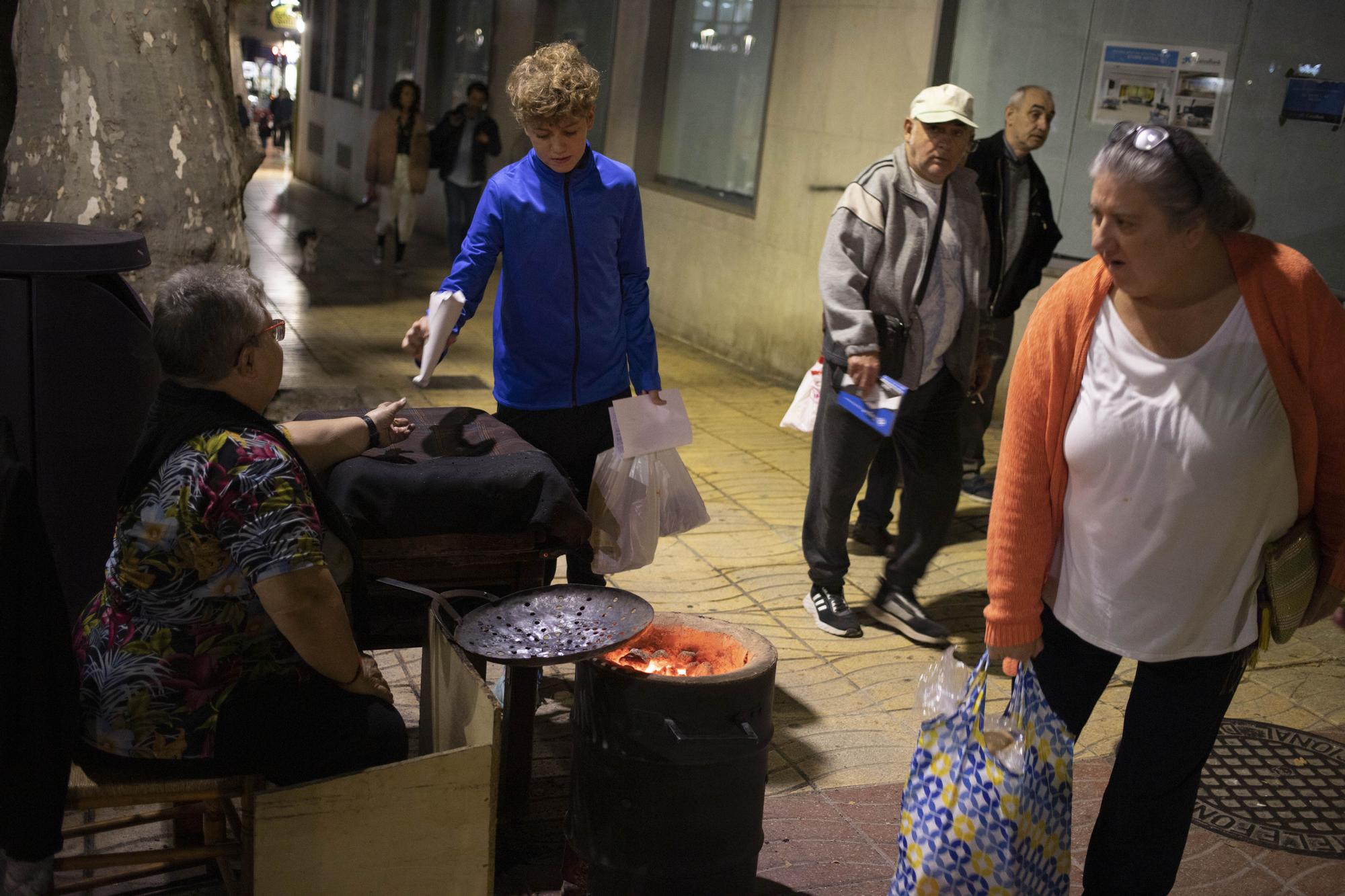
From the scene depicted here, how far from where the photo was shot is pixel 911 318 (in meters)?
4.53

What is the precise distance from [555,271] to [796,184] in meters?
5.83

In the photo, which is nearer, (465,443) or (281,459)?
(281,459)

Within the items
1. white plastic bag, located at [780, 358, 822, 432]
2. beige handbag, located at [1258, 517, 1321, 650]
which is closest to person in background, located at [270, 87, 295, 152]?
white plastic bag, located at [780, 358, 822, 432]

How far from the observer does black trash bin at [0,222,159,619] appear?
135 inches

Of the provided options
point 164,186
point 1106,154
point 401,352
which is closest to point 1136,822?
point 1106,154

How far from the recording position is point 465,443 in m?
3.52

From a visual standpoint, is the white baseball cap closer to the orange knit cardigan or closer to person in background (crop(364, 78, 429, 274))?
the orange knit cardigan

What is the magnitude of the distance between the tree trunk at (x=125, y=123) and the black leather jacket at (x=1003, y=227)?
3.50 metres

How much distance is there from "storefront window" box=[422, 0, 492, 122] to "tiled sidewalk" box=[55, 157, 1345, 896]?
26.4 feet

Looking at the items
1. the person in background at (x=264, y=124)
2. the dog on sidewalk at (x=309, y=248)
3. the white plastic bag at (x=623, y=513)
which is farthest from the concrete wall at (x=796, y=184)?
the person in background at (x=264, y=124)

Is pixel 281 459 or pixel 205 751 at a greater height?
pixel 281 459

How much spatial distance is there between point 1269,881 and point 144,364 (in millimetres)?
3418

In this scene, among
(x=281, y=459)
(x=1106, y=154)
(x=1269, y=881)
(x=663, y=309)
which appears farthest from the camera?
(x=663, y=309)

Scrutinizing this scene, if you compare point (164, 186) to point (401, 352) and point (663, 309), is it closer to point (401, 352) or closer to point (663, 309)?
point (401, 352)
